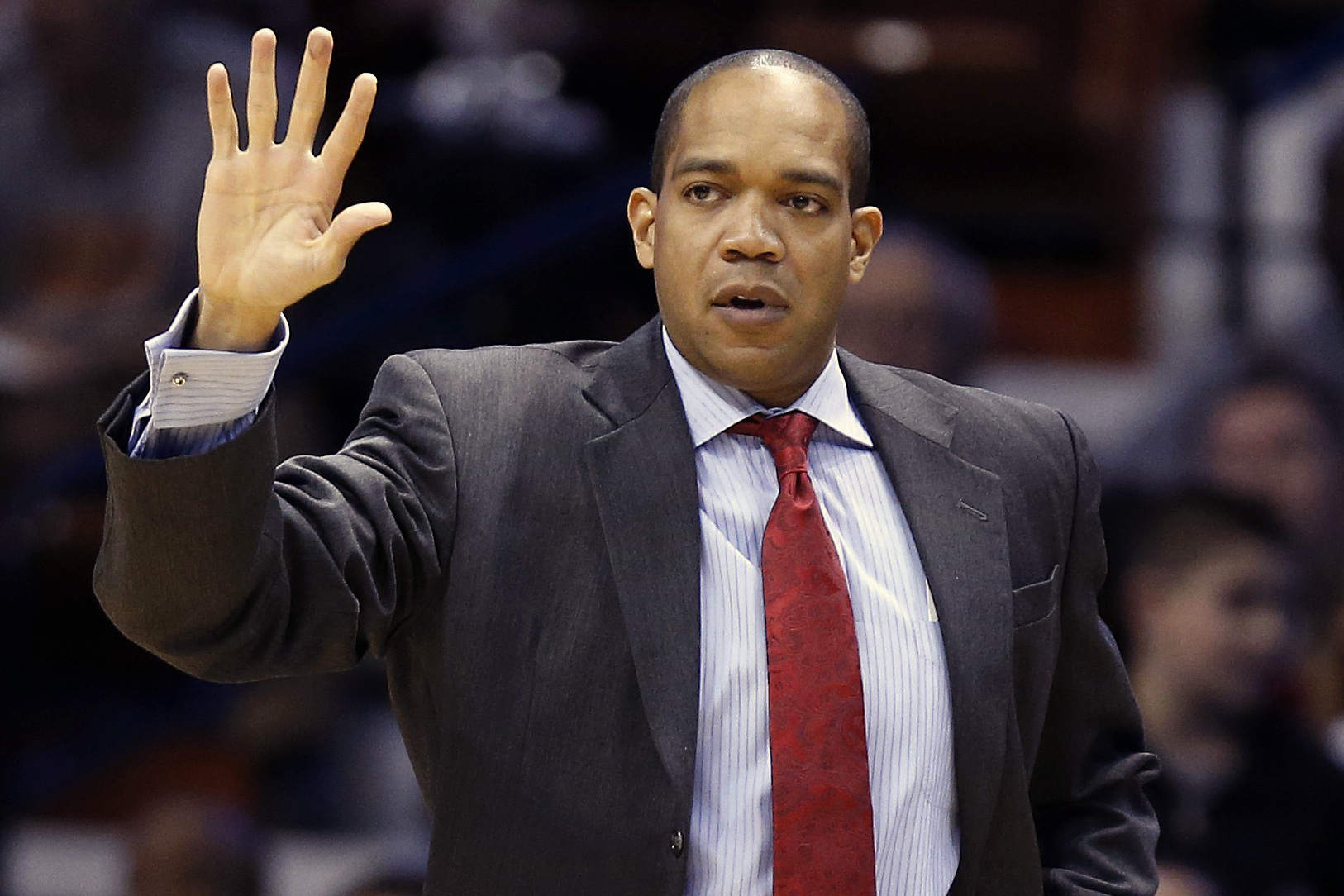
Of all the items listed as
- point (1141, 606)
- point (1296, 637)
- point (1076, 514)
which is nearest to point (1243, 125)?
point (1296, 637)

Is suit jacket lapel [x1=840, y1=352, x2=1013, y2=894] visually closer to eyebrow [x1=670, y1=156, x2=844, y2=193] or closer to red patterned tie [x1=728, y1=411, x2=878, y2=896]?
red patterned tie [x1=728, y1=411, x2=878, y2=896]

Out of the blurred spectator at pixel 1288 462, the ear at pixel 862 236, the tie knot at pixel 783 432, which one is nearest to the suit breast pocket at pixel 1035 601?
the tie knot at pixel 783 432

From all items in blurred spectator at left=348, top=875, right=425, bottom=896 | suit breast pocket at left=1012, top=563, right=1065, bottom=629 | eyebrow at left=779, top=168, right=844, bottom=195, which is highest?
eyebrow at left=779, top=168, right=844, bottom=195

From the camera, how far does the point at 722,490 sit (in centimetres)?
189

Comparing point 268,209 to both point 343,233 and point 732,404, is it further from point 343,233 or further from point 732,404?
point 732,404

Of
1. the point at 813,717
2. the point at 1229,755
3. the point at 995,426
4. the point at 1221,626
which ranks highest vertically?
the point at 995,426

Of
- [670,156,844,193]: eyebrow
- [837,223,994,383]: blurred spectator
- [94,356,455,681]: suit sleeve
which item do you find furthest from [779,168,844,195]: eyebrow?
[837,223,994,383]: blurred spectator

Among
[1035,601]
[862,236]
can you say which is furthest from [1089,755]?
[862,236]

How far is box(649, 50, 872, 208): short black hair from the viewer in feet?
6.26

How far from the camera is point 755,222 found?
185 cm

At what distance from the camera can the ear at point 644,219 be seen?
6.55ft

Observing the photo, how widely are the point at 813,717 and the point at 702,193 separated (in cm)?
51

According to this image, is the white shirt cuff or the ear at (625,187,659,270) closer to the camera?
the white shirt cuff

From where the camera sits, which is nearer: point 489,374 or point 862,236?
point 489,374
